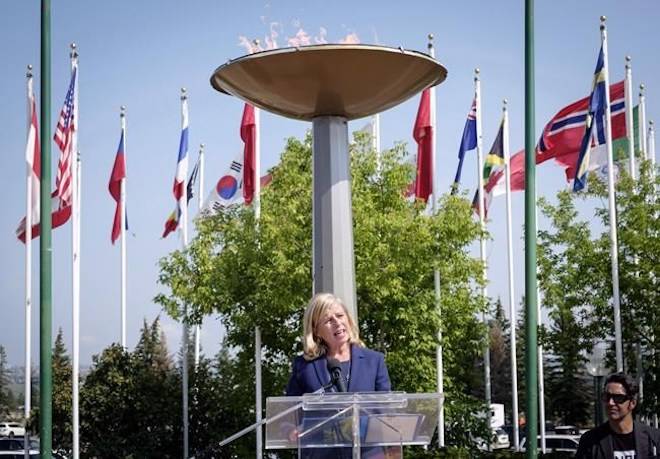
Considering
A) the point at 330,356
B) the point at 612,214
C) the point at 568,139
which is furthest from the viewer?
the point at 568,139

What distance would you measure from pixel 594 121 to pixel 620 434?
837 inches

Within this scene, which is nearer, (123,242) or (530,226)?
(530,226)

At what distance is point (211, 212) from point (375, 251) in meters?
6.44

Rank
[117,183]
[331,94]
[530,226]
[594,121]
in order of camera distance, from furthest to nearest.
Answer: [117,183]
[594,121]
[530,226]
[331,94]

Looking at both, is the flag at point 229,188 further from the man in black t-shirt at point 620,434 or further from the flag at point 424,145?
the man in black t-shirt at point 620,434

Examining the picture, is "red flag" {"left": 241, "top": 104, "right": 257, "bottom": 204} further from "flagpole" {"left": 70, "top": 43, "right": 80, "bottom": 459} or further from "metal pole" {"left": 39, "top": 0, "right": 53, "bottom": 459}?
"metal pole" {"left": 39, "top": 0, "right": 53, "bottom": 459}

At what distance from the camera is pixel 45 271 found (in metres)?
15.0

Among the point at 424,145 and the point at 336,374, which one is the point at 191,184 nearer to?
the point at 424,145

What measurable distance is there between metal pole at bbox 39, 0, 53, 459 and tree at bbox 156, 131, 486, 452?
Result: 43.3ft

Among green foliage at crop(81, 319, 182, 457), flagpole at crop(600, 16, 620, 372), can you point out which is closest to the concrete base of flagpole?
flagpole at crop(600, 16, 620, 372)

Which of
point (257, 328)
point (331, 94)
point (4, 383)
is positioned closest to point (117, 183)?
point (257, 328)

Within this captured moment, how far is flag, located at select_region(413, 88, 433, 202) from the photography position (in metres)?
29.7

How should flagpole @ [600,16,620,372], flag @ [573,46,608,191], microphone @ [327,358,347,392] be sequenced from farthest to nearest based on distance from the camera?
flagpole @ [600,16,620,372] < flag @ [573,46,608,191] < microphone @ [327,358,347,392]

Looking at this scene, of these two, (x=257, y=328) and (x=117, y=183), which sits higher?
(x=117, y=183)
